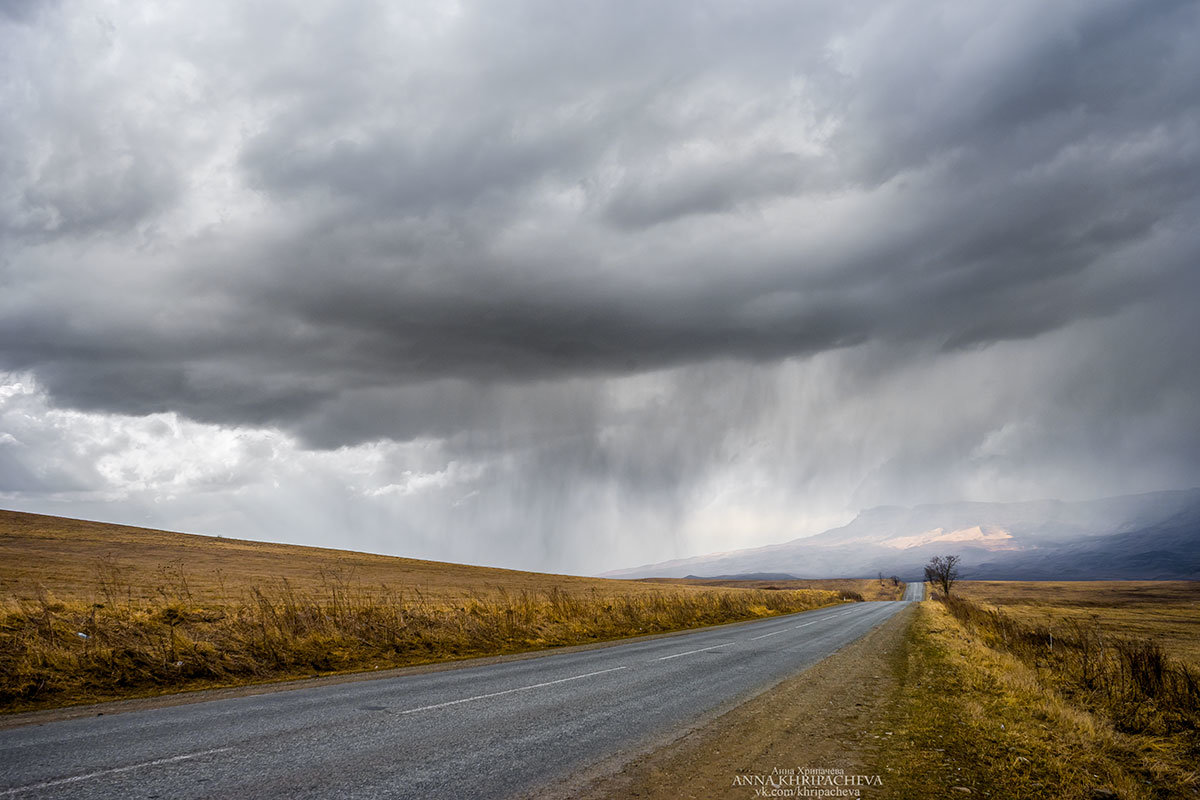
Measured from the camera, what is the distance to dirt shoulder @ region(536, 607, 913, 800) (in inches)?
243

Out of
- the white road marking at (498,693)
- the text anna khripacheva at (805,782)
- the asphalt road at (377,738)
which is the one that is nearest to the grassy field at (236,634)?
the asphalt road at (377,738)

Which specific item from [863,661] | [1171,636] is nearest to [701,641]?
[863,661]

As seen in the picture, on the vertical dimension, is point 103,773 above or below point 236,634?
above

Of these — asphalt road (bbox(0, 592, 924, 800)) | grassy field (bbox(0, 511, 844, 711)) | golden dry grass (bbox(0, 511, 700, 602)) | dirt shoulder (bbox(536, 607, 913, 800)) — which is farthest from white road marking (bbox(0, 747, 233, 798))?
golden dry grass (bbox(0, 511, 700, 602))

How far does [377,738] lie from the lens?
7750 mm

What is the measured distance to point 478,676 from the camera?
528 inches

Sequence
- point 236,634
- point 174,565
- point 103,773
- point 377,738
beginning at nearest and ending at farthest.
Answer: point 103,773 < point 377,738 < point 236,634 < point 174,565

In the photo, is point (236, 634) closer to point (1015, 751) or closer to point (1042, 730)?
point (1015, 751)

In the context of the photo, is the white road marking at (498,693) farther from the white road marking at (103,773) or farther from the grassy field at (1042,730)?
the grassy field at (1042,730)

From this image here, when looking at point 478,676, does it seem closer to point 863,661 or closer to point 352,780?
point 352,780


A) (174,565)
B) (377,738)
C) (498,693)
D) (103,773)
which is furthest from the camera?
(174,565)

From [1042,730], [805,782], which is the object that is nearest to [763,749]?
[805,782]

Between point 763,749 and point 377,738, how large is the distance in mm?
4966

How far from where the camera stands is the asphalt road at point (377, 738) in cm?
602
